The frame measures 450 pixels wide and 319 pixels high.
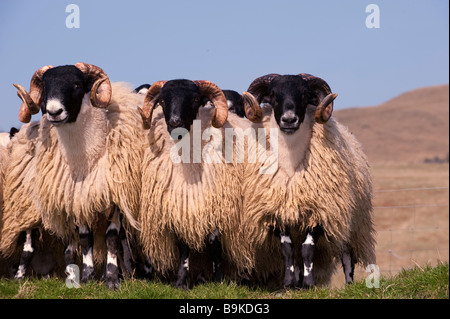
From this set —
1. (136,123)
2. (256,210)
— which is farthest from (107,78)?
(256,210)

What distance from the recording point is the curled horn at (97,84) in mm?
8438

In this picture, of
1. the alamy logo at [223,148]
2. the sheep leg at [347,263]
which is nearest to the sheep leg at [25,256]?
the alamy logo at [223,148]

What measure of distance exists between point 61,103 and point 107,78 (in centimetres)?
Result: 98

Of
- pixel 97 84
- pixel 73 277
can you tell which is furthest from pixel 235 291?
pixel 97 84

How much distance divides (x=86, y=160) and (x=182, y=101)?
1474 millimetres

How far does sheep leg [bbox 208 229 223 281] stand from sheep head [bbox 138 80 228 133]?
145 cm

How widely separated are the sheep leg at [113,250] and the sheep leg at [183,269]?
2.53ft

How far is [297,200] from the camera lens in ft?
27.1

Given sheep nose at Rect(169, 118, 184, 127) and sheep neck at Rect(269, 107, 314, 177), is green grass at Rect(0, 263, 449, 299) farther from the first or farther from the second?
sheep nose at Rect(169, 118, 184, 127)

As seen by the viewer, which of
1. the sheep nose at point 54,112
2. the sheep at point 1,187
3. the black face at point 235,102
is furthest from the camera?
the black face at point 235,102

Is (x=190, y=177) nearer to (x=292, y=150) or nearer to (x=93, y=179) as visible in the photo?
(x=93, y=179)

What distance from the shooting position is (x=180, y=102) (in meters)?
8.28

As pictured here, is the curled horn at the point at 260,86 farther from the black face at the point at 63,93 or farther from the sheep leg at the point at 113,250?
the sheep leg at the point at 113,250
